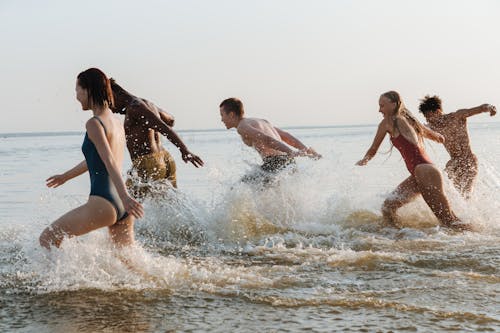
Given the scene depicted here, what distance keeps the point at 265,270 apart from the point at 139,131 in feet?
8.06

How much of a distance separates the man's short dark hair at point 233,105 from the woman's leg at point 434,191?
7.89ft

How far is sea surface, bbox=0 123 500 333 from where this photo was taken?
172 inches

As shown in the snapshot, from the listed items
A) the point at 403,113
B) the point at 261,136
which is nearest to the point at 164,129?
the point at 261,136

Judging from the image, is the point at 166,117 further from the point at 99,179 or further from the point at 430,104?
the point at 430,104

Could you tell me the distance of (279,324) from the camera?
4.25m

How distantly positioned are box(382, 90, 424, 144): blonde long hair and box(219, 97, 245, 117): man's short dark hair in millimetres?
1873

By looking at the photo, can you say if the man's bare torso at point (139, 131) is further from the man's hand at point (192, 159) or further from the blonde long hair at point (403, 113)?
the blonde long hair at point (403, 113)

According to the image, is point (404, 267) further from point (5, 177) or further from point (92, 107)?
point (5, 177)

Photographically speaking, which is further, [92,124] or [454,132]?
[454,132]

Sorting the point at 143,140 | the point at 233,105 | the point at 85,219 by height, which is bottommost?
the point at 85,219

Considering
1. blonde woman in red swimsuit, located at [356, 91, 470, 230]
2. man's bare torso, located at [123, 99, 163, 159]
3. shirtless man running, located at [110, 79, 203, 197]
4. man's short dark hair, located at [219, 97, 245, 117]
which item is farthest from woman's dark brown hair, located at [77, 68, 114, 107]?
blonde woman in red swimsuit, located at [356, 91, 470, 230]

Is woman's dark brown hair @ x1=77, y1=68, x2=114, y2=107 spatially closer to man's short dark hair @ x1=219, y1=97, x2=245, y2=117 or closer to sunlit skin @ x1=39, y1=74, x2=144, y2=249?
sunlit skin @ x1=39, y1=74, x2=144, y2=249

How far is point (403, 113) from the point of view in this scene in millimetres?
8344

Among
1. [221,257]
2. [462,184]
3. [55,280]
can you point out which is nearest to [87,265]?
[55,280]
